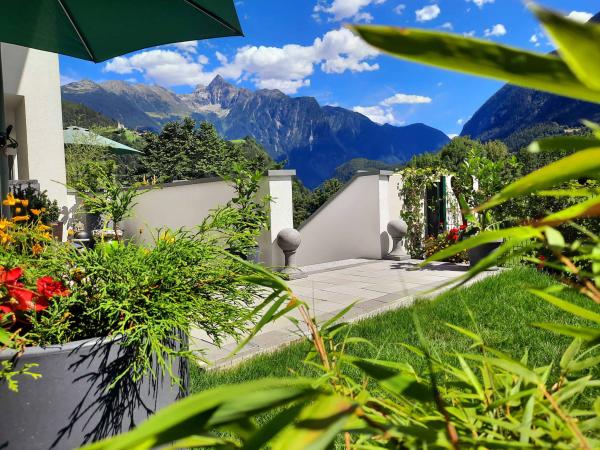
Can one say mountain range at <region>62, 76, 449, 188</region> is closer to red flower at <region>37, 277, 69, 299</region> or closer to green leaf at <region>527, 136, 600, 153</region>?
red flower at <region>37, 277, 69, 299</region>

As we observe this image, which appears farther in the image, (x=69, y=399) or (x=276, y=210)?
(x=276, y=210)

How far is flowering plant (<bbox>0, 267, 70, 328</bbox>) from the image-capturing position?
49.1 inches

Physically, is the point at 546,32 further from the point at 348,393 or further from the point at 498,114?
the point at 498,114

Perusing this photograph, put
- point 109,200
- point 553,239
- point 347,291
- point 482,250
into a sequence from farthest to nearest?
1. point 482,250
2. point 347,291
3. point 109,200
4. point 553,239

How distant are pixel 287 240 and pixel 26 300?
19.2 ft

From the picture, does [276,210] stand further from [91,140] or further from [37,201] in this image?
[91,140]

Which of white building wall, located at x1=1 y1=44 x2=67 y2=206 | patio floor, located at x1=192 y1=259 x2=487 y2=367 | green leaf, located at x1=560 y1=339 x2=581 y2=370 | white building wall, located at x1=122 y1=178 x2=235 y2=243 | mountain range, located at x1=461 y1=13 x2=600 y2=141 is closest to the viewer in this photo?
green leaf, located at x1=560 y1=339 x2=581 y2=370

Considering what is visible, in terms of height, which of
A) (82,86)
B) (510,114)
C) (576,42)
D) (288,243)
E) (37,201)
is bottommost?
(288,243)

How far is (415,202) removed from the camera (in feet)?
29.4

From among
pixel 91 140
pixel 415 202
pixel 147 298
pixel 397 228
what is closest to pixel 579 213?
pixel 147 298

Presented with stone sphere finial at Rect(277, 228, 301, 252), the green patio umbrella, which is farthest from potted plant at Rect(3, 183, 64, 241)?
stone sphere finial at Rect(277, 228, 301, 252)

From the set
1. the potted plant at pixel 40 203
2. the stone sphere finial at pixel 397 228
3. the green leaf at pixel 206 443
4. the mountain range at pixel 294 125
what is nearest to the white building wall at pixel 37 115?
the potted plant at pixel 40 203

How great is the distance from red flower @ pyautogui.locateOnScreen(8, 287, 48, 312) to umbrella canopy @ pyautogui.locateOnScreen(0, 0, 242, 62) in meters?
2.96

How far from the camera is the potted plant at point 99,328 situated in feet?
3.93
